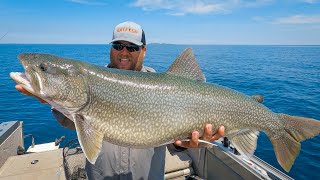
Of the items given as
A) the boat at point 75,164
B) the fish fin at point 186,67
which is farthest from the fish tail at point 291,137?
the fish fin at point 186,67

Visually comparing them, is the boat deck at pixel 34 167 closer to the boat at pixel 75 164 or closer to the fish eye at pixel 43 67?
the boat at pixel 75 164

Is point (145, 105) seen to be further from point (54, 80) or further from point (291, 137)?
point (291, 137)

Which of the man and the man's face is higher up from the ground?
the man's face

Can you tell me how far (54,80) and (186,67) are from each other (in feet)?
6.26

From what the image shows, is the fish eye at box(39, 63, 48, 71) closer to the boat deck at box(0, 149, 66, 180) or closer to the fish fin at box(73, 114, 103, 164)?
the fish fin at box(73, 114, 103, 164)

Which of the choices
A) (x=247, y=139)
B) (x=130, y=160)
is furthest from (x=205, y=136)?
(x=130, y=160)

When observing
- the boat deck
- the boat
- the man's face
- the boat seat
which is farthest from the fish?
the boat seat

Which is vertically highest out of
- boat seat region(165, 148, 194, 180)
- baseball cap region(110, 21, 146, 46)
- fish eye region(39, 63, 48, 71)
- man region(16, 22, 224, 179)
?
baseball cap region(110, 21, 146, 46)

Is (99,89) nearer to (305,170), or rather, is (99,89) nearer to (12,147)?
(12,147)

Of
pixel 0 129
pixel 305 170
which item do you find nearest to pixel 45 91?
pixel 0 129

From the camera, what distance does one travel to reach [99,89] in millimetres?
3770

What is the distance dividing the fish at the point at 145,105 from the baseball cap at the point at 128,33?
1116 millimetres

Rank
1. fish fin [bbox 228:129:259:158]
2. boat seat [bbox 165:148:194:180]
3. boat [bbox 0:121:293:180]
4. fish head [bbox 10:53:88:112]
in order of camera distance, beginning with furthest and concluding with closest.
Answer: boat seat [bbox 165:148:194:180], boat [bbox 0:121:293:180], fish fin [bbox 228:129:259:158], fish head [bbox 10:53:88:112]

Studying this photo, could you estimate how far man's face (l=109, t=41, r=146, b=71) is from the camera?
5012 millimetres
